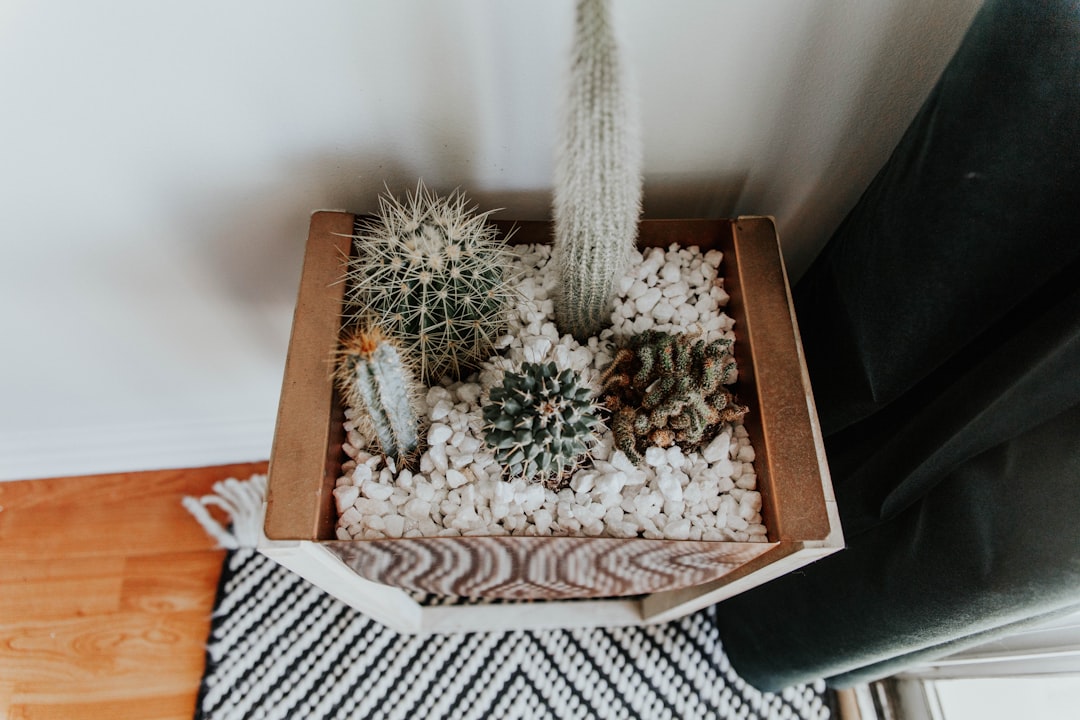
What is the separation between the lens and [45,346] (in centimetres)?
105

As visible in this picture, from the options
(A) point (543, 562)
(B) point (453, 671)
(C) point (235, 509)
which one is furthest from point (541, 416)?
(C) point (235, 509)

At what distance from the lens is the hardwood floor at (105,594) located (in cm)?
122

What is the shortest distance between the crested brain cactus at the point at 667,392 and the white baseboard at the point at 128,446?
35.2 inches

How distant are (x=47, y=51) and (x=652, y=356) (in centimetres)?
70

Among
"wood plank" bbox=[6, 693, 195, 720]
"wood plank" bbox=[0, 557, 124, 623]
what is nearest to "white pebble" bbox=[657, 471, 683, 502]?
"wood plank" bbox=[6, 693, 195, 720]

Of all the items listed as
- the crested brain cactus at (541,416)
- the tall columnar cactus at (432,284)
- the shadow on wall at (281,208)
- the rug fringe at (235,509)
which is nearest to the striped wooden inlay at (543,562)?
the crested brain cactus at (541,416)

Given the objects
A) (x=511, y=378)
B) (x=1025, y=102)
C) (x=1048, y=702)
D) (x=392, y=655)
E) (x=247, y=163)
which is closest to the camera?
(x=1025, y=102)

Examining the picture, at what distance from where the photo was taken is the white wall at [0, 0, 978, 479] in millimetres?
654

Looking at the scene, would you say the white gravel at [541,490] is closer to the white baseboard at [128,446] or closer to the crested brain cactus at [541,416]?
the crested brain cactus at [541,416]

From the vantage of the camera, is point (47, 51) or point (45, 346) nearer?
point (47, 51)

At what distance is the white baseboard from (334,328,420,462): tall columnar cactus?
72cm

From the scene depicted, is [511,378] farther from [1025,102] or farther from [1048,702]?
[1048,702]

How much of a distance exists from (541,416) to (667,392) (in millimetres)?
168

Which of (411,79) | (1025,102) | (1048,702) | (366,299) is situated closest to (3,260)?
(366,299)
